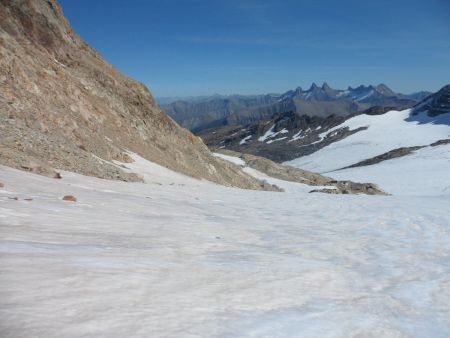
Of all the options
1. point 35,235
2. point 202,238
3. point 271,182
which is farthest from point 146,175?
point 271,182

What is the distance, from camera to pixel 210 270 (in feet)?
20.3

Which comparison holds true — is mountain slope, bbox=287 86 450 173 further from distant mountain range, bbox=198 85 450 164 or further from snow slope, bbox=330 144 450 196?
snow slope, bbox=330 144 450 196

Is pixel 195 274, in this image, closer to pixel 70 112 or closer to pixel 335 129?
pixel 70 112

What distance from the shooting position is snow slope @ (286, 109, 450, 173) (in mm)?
123750

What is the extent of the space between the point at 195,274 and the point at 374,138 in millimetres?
152151

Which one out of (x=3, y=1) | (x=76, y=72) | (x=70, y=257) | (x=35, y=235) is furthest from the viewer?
(x=76, y=72)

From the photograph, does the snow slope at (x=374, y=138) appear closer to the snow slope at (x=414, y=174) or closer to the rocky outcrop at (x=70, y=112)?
the snow slope at (x=414, y=174)

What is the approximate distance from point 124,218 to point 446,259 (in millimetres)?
7730

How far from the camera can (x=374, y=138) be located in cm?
14712

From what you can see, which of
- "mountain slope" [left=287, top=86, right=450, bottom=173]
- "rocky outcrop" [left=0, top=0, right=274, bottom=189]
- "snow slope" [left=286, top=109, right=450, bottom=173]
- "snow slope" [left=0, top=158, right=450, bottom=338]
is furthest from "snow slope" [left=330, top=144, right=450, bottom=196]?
"snow slope" [left=0, top=158, right=450, bottom=338]

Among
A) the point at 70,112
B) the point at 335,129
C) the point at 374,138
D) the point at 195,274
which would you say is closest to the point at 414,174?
the point at 70,112

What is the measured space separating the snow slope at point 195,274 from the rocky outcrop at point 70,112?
5752mm

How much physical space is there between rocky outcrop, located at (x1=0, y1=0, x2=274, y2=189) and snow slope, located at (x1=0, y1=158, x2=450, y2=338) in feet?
18.9

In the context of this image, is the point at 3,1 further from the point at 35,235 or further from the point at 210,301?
the point at 210,301
